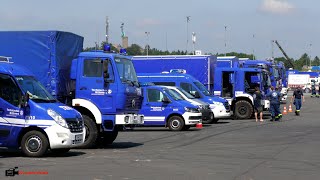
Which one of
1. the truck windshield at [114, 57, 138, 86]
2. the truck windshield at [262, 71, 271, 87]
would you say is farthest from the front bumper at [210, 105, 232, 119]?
the truck windshield at [114, 57, 138, 86]

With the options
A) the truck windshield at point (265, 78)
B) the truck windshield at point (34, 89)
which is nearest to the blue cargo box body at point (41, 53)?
the truck windshield at point (34, 89)

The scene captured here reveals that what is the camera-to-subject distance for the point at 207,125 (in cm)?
2597

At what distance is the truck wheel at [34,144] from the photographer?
13055 mm

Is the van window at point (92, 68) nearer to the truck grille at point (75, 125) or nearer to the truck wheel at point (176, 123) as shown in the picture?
the truck grille at point (75, 125)

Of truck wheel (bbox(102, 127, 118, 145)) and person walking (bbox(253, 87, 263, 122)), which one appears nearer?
truck wheel (bbox(102, 127, 118, 145))

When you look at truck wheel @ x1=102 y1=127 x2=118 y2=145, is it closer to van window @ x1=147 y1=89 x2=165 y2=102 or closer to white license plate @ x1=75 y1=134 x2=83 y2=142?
white license plate @ x1=75 y1=134 x2=83 y2=142

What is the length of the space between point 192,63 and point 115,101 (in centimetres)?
1644

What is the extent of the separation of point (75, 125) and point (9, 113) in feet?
5.15

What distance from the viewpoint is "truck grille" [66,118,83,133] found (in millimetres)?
13250

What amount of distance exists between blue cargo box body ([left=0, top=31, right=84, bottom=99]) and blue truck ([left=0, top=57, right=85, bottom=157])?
1868 millimetres

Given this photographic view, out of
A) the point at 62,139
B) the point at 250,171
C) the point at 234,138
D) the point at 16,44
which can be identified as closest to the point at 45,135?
the point at 62,139

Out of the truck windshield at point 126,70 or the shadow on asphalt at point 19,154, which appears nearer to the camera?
the shadow on asphalt at point 19,154

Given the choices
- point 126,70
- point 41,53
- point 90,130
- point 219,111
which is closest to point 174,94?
point 219,111

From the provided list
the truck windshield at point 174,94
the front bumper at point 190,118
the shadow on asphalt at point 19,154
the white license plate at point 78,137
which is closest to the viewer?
the white license plate at point 78,137
